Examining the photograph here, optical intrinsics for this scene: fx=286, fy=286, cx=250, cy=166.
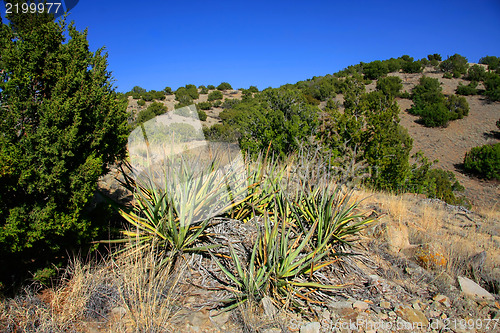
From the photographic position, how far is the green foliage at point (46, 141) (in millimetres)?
2504

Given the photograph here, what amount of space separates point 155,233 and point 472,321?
3.42 meters

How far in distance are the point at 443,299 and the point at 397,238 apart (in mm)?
1400

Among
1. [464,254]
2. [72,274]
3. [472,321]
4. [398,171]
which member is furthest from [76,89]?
[398,171]

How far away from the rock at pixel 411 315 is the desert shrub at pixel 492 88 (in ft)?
106

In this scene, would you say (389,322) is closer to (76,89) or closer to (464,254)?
(464,254)

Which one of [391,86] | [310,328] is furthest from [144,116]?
[391,86]

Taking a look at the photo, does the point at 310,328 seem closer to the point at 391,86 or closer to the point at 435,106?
the point at 435,106

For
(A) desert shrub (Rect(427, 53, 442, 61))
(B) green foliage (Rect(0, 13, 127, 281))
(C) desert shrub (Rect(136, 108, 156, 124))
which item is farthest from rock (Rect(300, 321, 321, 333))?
(A) desert shrub (Rect(427, 53, 442, 61))

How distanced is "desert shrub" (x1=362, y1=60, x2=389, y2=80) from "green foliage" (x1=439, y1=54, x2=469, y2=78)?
6771 mm

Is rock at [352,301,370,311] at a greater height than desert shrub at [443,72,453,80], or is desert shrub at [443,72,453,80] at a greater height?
desert shrub at [443,72,453,80]

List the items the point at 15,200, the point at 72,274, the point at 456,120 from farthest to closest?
1. the point at 456,120
2. the point at 72,274
3. the point at 15,200

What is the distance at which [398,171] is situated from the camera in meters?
9.49

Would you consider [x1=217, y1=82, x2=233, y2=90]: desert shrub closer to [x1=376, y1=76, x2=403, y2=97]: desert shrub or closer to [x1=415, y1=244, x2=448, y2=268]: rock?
[x1=376, y1=76, x2=403, y2=97]: desert shrub

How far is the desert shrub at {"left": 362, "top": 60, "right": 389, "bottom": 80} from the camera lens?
36406 mm
